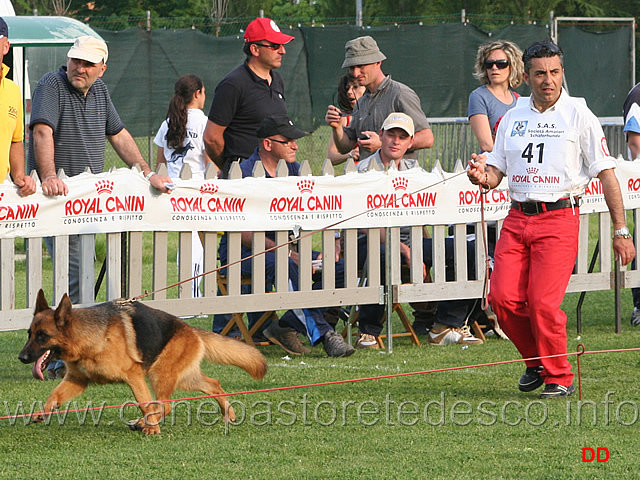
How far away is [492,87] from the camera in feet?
28.5

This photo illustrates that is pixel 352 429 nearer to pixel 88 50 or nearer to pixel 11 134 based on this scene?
pixel 11 134

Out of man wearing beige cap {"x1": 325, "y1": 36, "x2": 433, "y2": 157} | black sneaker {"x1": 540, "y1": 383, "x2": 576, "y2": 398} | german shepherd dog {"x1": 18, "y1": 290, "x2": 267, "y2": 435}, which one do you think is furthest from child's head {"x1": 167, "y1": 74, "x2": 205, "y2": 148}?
black sneaker {"x1": 540, "y1": 383, "x2": 576, "y2": 398}

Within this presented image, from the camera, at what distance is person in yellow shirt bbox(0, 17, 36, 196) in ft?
22.2

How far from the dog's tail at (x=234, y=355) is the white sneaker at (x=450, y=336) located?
288 centimetres

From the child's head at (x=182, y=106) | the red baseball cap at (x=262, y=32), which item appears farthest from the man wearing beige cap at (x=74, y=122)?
the child's head at (x=182, y=106)

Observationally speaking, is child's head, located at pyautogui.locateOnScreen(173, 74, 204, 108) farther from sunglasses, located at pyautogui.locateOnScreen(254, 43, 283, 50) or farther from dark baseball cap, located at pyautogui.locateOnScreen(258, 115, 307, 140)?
dark baseball cap, located at pyautogui.locateOnScreen(258, 115, 307, 140)

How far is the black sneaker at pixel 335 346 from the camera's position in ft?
25.7

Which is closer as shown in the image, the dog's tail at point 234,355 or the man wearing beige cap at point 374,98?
the dog's tail at point 234,355

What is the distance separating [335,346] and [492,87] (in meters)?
2.57

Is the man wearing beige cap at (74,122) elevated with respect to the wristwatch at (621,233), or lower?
elevated

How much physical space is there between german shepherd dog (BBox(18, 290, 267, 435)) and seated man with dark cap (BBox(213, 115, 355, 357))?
2033 mm

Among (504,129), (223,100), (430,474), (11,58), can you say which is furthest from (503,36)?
(430,474)

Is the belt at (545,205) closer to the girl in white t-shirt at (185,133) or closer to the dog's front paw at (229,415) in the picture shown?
the dog's front paw at (229,415)

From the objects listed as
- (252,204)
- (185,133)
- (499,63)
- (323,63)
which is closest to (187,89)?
(185,133)
